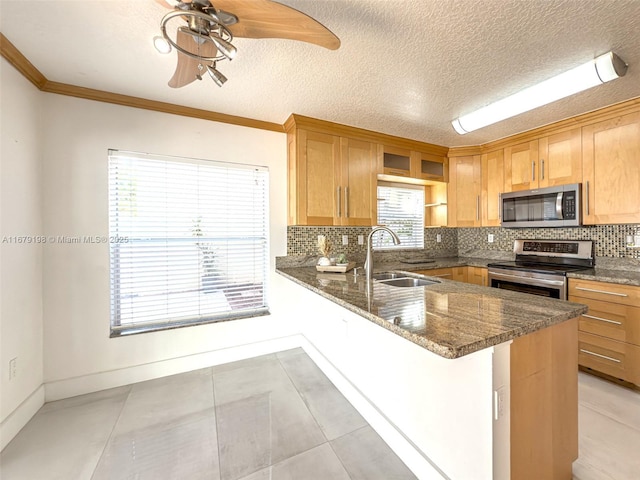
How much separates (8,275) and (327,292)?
6.49ft

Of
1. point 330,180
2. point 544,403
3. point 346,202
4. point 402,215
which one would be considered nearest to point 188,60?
point 330,180

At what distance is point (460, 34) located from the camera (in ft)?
4.82

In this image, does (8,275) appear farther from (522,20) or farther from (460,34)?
(522,20)

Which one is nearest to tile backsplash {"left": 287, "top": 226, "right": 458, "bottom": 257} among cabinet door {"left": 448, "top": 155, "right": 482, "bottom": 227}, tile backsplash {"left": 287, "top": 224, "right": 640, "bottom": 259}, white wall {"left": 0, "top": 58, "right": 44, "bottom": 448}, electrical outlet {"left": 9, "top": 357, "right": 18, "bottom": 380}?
tile backsplash {"left": 287, "top": 224, "right": 640, "bottom": 259}

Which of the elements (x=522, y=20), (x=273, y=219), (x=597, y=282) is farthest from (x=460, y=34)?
(x=597, y=282)

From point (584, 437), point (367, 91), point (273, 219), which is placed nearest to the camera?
point (584, 437)

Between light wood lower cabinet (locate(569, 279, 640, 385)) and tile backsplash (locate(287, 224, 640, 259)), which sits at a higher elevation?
tile backsplash (locate(287, 224, 640, 259))

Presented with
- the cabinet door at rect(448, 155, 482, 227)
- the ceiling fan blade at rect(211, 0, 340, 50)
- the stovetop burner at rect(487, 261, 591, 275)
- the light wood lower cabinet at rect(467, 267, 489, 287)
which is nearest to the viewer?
the ceiling fan blade at rect(211, 0, 340, 50)

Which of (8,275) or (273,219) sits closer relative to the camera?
(8,275)

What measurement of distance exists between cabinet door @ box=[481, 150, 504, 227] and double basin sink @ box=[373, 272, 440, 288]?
69.2 inches

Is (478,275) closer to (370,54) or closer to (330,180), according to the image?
(330,180)

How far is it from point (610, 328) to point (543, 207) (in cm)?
125

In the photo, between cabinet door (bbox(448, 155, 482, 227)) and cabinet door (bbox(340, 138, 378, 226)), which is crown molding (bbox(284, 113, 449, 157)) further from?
cabinet door (bbox(448, 155, 482, 227))

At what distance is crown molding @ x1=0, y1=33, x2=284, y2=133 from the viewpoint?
63.2 inches
